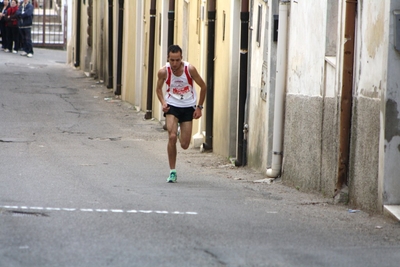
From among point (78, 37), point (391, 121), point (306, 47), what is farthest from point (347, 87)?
point (78, 37)

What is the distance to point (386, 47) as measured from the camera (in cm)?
804

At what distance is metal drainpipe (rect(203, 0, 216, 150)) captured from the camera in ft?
48.7

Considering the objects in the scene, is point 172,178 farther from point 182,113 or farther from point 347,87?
point 347,87

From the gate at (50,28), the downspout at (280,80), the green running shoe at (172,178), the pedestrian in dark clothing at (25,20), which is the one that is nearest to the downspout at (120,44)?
the pedestrian in dark clothing at (25,20)

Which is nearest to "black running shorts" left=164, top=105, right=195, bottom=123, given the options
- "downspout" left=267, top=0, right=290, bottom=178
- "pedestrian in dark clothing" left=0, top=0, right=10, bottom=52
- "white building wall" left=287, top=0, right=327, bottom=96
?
"downspout" left=267, top=0, right=290, bottom=178

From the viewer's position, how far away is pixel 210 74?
1498 centimetres

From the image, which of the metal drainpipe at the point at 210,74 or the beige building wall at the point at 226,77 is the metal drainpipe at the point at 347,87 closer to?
the beige building wall at the point at 226,77

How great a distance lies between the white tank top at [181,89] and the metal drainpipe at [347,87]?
2503mm

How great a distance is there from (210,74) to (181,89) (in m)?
3.84

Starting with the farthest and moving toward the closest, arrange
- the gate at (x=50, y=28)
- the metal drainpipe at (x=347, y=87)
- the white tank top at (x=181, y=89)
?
the gate at (x=50, y=28), the white tank top at (x=181, y=89), the metal drainpipe at (x=347, y=87)

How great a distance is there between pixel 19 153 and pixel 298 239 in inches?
297

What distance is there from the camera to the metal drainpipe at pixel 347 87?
8.97m

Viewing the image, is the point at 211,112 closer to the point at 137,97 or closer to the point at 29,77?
the point at 137,97

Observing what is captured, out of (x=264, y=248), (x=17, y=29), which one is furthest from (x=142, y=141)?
(x=17, y=29)
